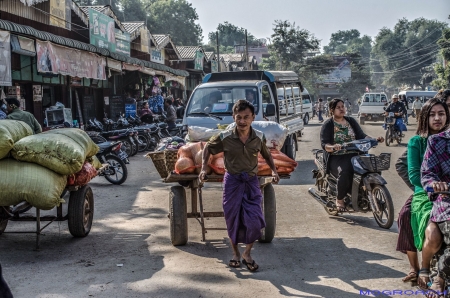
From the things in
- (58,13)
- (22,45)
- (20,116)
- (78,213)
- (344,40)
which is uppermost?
(344,40)

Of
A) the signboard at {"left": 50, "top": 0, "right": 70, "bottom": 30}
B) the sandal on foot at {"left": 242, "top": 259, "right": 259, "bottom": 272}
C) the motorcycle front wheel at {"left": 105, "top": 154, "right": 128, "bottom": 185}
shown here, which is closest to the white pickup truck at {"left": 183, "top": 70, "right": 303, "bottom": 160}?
the motorcycle front wheel at {"left": 105, "top": 154, "right": 128, "bottom": 185}

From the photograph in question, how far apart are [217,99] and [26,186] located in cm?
Result: 631

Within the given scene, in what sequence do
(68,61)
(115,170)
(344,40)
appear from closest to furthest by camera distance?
(115,170)
(68,61)
(344,40)

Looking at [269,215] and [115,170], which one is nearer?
[269,215]

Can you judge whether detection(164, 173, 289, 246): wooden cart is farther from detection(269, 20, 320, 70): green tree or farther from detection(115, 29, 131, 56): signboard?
detection(269, 20, 320, 70): green tree

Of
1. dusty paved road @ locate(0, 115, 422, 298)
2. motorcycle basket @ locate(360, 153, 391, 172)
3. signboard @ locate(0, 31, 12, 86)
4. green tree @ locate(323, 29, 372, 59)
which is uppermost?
green tree @ locate(323, 29, 372, 59)

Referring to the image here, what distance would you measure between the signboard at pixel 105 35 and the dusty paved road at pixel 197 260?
11.6 m

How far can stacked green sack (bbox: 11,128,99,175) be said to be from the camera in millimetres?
6375

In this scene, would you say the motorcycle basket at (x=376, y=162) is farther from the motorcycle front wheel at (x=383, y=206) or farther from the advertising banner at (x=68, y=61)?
the advertising banner at (x=68, y=61)

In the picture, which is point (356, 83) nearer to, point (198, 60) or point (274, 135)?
point (198, 60)

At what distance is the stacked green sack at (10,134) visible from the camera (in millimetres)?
6246

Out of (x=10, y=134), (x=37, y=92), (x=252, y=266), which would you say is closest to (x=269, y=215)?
(x=252, y=266)

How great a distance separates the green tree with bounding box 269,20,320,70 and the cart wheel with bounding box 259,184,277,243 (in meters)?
58.4

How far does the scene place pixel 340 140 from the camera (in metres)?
8.05
